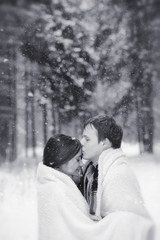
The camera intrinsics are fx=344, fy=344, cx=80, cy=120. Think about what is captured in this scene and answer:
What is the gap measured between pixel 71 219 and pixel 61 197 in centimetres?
11

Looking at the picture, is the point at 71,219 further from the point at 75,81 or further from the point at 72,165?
the point at 75,81

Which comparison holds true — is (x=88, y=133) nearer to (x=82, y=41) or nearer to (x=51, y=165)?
(x=51, y=165)

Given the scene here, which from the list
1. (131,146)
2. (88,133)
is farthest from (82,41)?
(88,133)

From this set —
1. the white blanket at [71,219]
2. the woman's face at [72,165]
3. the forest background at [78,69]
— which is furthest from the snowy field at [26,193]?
the white blanket at [71,219]

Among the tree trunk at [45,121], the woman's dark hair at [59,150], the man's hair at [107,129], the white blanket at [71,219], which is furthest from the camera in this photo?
the tree trunk at [45,121]

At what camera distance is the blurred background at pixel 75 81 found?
2.71m

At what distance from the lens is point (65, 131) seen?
268 cm

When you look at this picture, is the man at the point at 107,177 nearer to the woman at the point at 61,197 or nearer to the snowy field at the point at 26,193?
the woman at the point at 61,197

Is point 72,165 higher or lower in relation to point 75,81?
lower

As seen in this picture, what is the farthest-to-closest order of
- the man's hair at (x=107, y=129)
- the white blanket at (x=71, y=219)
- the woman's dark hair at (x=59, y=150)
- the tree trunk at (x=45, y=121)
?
the tree trunk at (x=45, y=121), the man's hair at (x=107, y=129), the woman's dark hair at (x=59, y=150), the white blanket at (x=71, y=219)

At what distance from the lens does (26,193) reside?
116 inches

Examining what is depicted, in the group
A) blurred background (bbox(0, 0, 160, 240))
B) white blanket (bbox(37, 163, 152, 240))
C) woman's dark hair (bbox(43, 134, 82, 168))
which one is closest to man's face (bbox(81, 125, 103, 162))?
woman's dark hair (bbox(43, 134, 82, 168))

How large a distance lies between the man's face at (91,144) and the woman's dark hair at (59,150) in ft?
0.40

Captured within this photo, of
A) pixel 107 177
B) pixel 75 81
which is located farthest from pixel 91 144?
pixel 75 81
